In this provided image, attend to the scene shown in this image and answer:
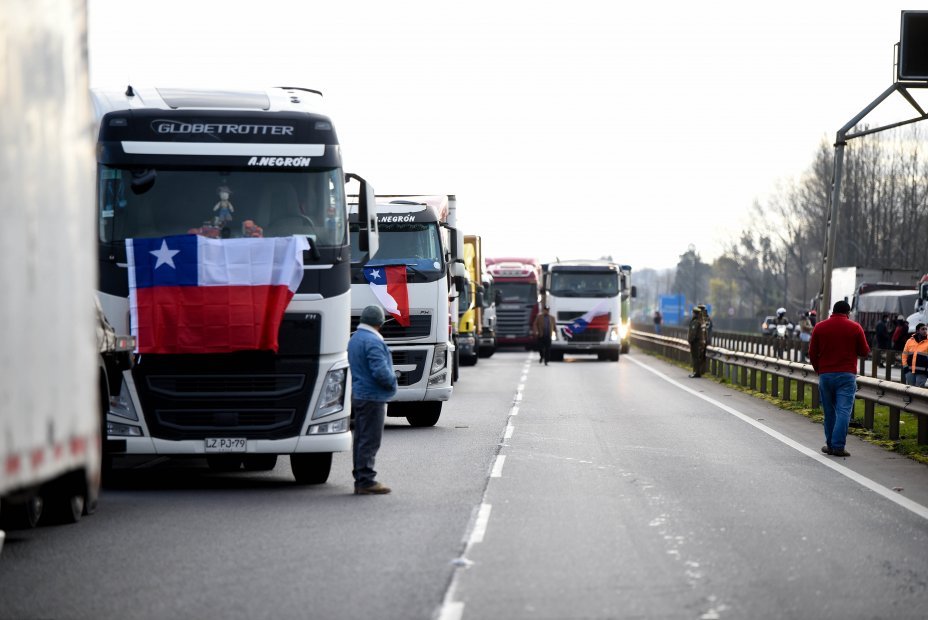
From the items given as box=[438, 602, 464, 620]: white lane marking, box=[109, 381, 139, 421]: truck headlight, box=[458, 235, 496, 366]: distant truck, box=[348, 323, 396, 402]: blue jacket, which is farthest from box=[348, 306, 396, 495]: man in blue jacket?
box=[458, 235, 496, 366]: distant truck

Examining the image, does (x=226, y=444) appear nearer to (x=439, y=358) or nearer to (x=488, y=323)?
(x=439, y=358)

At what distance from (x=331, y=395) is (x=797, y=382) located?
529 inches

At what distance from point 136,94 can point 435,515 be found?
4748 mm

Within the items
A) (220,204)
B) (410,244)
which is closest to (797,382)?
(410,244)

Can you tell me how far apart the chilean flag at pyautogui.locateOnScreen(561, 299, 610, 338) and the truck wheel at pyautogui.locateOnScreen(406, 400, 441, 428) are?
27.5m

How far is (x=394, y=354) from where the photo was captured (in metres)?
18.8

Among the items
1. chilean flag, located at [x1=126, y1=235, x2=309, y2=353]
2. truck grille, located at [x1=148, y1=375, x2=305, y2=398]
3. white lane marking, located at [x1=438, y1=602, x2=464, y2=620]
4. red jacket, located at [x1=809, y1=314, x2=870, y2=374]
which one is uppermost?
chilean flag, located at [x1=126, y1=235, x2=309, y2=353]

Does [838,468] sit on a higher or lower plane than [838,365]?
lower

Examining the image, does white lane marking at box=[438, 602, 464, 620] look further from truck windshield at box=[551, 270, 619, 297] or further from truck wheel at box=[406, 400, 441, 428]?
truck windshield at box=[551, 270, 619, 297]

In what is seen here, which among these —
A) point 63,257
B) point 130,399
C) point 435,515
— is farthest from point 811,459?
point 63,257

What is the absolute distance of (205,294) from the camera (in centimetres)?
1196

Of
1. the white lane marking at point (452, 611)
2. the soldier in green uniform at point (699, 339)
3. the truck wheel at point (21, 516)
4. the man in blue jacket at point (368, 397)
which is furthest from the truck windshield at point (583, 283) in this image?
the white lane marking at point (452, 611)

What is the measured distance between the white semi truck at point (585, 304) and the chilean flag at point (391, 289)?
28359 millimetres

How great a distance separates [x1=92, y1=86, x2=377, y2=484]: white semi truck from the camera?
12078mm
